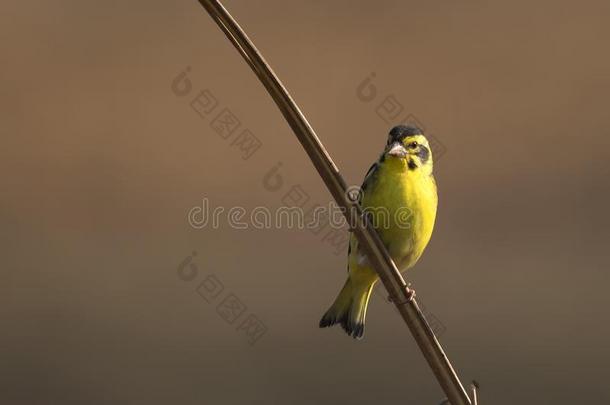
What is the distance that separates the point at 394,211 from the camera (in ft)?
11.9

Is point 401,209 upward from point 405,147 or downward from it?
downward

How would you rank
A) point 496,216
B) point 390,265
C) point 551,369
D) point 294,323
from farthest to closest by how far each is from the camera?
point 496,216 → point 294,323 → point 551,369 → point 390,265

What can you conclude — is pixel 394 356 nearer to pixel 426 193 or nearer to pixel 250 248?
pixel 250 248

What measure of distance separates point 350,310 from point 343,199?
89.1 inches

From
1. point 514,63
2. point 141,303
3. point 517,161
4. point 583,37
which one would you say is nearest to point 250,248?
point 141,303

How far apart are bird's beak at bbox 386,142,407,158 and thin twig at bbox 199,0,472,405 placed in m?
2.10

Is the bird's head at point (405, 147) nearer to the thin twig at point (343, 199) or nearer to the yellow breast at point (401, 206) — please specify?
the yellow breast at point (401, 206)

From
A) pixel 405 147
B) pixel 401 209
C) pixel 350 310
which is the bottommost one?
pixel 350 310

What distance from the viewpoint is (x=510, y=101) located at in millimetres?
8469

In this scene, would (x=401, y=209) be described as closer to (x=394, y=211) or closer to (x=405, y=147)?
(x=394, y=211)

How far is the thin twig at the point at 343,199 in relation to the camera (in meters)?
1.37

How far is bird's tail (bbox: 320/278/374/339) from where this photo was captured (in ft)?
11.7

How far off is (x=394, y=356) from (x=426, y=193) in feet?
8.81

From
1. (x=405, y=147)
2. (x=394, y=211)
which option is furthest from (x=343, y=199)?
(x=405, y=147)
